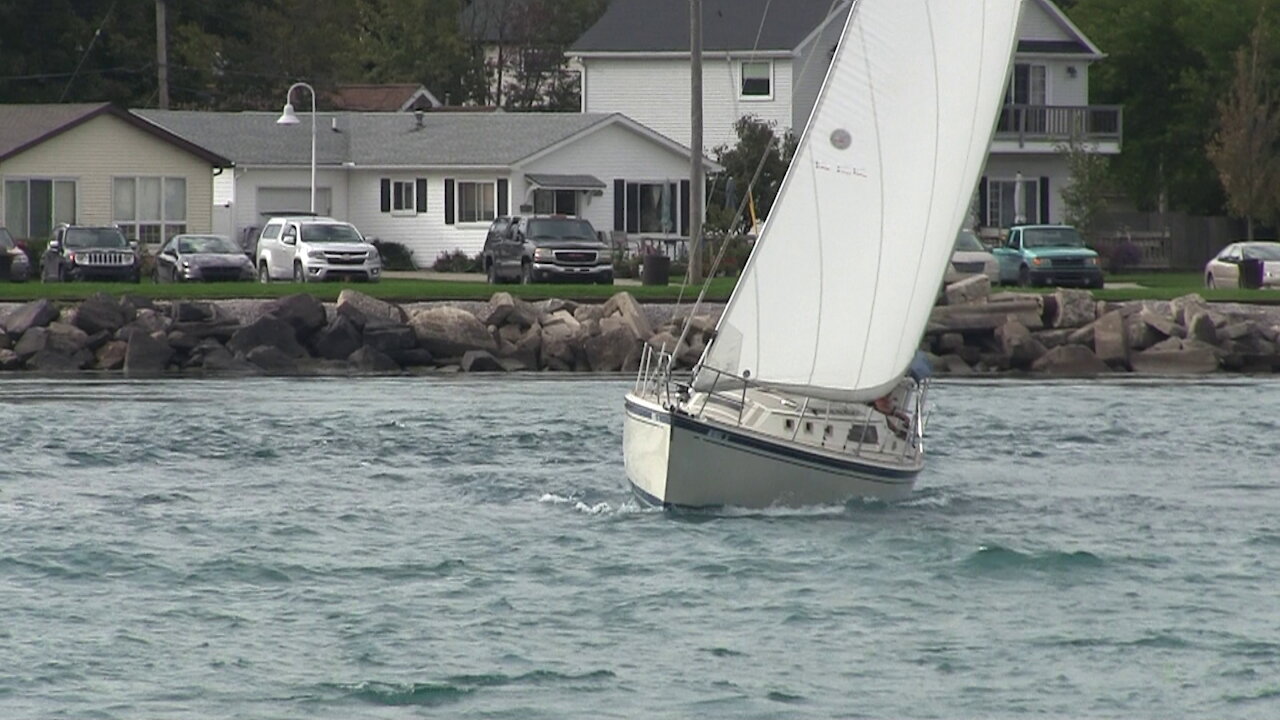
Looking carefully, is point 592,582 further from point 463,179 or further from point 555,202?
point 463,179

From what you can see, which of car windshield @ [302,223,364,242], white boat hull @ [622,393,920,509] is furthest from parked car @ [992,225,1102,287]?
white boat hull @ [622,393,920,509]

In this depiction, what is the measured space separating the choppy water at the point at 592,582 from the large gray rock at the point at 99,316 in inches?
464

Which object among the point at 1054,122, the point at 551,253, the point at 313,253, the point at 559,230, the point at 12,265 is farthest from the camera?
the point at 1054,122

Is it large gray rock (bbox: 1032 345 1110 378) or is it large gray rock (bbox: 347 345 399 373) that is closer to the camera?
large gray rock (bbox: 347 345 399 373)

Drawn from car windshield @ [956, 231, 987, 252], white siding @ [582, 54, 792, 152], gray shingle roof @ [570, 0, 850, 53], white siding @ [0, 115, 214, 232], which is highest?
gray shingle roof @ [570, 0, 850, 53]

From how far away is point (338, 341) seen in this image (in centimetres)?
4097

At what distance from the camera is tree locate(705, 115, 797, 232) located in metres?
63.6

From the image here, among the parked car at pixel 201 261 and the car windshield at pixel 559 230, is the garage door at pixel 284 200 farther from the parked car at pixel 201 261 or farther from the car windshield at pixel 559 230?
the car windshield at pixel 559 230

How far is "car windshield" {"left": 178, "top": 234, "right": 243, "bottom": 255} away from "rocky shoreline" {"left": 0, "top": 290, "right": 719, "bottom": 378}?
9335 mm

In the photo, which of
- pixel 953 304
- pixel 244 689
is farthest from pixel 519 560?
pixel 953 304

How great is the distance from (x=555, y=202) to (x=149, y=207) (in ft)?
35.8

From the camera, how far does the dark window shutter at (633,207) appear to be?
64562mm

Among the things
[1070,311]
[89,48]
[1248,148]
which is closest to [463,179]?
[89,48]

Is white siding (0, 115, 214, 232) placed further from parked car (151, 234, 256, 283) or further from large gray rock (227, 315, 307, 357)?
large gray rock (227, 315, 307, 357)
